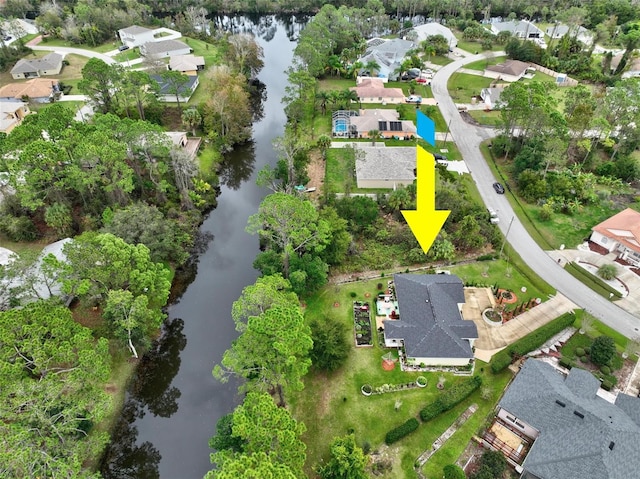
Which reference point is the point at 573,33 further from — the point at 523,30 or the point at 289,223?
the point at 289,223

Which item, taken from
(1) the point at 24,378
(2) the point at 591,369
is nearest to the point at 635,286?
(2) the point at 591,369

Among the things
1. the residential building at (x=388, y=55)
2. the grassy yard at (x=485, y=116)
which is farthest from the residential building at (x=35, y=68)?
the grassy yard at (x=485, y=116)

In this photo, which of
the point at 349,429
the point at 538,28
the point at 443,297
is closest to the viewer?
the point at 349,429

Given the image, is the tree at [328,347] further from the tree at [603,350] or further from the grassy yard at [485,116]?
the grassy yard at [485,116]

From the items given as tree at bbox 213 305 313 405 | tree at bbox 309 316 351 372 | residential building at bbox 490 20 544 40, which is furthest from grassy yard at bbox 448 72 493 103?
tree at bbox 213 305 313 405

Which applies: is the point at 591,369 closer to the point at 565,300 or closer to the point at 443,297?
the point at 565,300

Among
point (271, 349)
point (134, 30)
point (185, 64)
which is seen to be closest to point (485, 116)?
point (185, 64)
